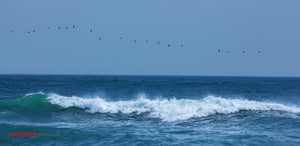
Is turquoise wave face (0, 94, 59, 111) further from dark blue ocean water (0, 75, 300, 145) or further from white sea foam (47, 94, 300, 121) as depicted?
white sea foam (47, 94, 300, 121)

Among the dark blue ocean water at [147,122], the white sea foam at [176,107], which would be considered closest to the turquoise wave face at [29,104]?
the dark blue ocean water at [147,122]

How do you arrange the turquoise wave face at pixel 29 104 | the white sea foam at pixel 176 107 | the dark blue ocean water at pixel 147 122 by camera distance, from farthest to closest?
the turquoise wave face at pixel 29 104 → the white sea foam at pixel 176 107 → the dark blue ocean water at pixel 147 122

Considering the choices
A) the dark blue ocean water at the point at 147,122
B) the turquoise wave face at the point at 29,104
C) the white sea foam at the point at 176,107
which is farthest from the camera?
the turquoise wave face at the point at 29,104

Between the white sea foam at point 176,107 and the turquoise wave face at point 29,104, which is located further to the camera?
the turquoise wave face at point 29,104

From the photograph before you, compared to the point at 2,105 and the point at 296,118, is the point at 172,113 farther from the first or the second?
the point at 2,105

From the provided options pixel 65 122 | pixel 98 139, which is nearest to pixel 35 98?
pixel 65 122

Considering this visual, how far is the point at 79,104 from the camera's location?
65.3 feet

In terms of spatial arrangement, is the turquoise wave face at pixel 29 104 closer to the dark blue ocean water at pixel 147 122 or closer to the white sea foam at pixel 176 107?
the dark blue ocean water at pixel 147 122

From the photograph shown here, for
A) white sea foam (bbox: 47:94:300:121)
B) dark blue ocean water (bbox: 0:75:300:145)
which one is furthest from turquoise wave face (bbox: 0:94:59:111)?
white sea foam (bbox: 47:94:300:121)

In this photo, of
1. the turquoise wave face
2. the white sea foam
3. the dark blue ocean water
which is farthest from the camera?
the turquoise wave face

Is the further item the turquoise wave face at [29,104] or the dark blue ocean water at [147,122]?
the turquoise wave face at [29,104]

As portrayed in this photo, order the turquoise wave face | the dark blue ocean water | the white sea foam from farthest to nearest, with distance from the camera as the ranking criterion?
the turquoise wave face
the white sea foam
the dark blue ocean water

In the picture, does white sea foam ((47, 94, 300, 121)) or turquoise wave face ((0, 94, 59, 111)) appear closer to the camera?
white sea foam ((47, 94, 300, 121))

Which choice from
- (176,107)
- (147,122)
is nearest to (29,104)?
(147,122)
